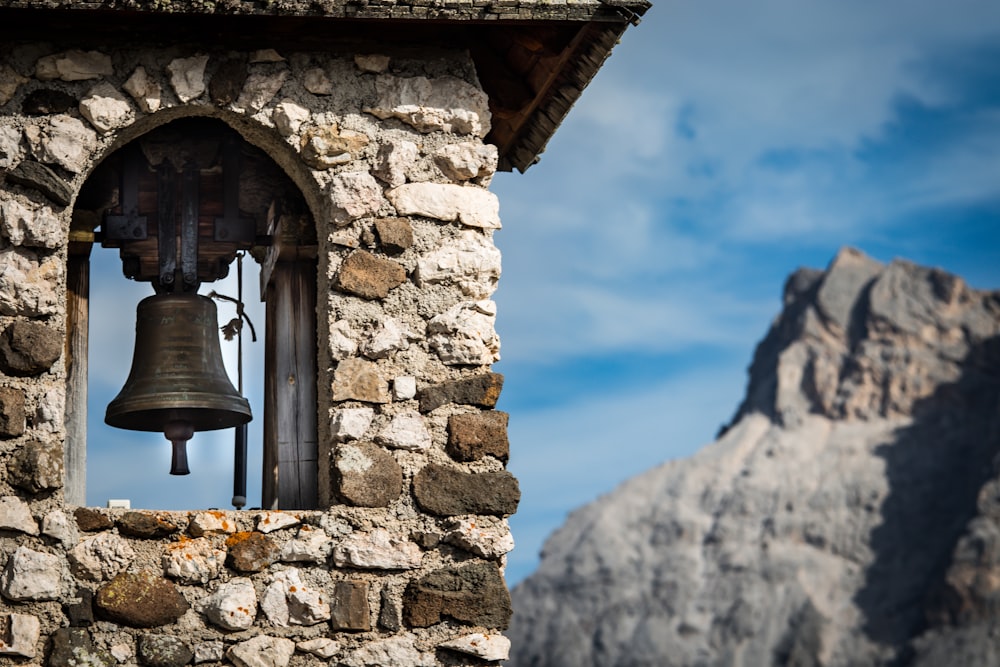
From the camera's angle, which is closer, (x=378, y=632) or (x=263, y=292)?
(x=378, y=632)

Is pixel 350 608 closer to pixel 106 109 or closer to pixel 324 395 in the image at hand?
pixel 324 395

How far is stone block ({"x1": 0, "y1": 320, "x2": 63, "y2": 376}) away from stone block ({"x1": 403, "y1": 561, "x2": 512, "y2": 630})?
1369 mm

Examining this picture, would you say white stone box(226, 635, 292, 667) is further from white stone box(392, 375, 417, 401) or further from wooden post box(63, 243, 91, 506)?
white stone box(392, 375, 417, 401)

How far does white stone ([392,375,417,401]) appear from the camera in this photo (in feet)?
16.0

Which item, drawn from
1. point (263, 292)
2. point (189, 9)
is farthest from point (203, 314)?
point (189, 9)

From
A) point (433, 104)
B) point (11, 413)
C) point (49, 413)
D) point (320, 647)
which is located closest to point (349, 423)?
point (320, 647)

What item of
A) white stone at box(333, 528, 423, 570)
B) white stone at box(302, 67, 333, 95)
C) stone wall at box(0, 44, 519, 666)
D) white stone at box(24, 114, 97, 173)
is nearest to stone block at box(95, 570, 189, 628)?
stone wall at box(0, 44, 519, 666)

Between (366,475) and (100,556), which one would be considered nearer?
(100,556)

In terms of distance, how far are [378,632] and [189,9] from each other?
2.11 metres

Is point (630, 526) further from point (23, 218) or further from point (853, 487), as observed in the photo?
point (23, 218)

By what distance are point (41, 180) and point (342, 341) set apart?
1.11 m

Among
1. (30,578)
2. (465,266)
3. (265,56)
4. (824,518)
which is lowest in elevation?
(30,578)

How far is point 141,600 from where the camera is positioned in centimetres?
452

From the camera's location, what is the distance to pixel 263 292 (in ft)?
18.9
